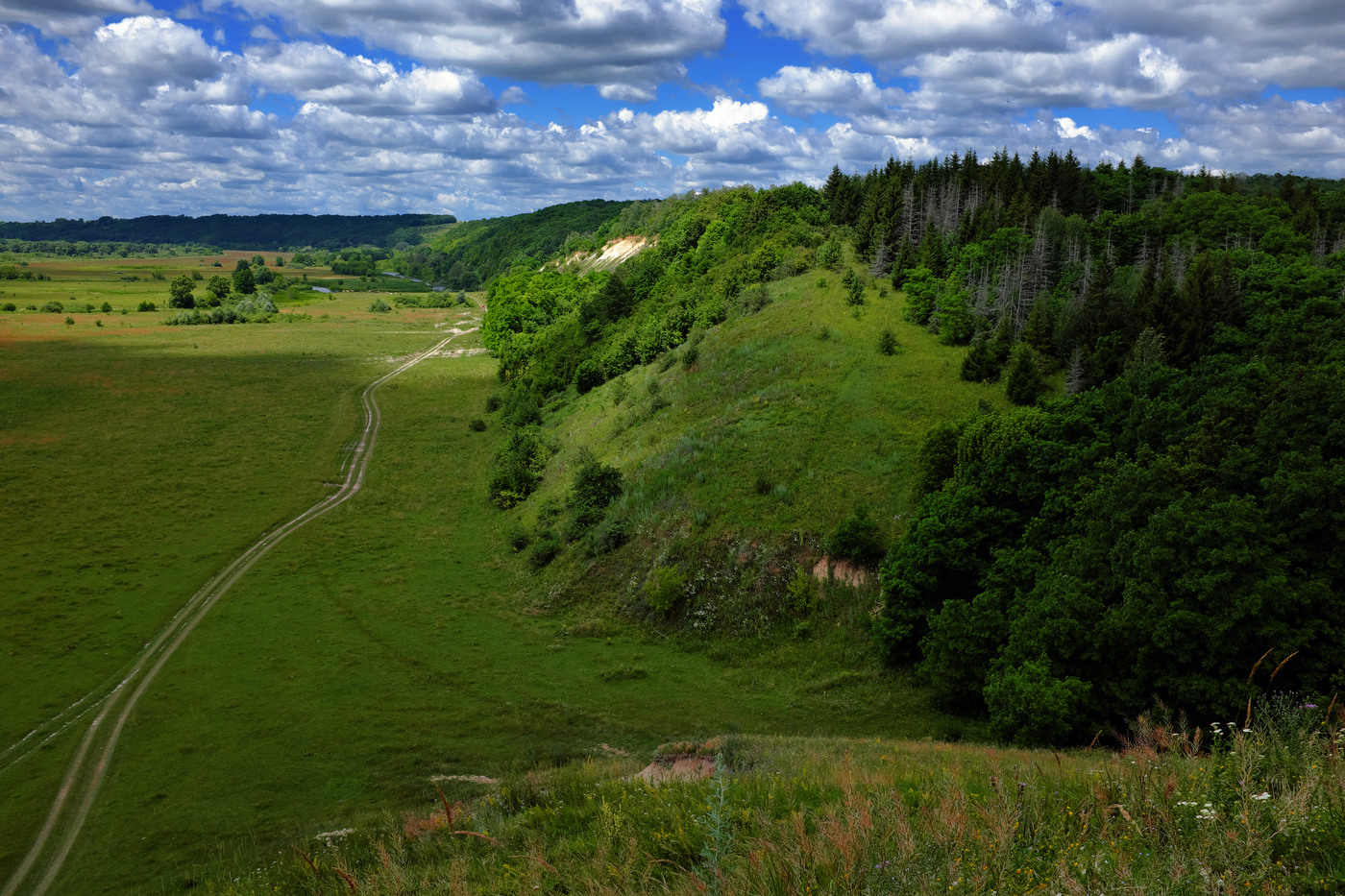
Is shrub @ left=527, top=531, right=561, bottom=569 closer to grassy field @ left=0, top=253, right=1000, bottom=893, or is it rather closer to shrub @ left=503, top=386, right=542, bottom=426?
grassy field @ left=0, top=253, right=1000, bottom=893

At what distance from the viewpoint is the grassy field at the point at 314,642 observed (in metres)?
21.4

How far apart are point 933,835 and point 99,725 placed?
95.9 ft

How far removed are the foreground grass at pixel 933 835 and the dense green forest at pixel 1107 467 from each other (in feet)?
18.4

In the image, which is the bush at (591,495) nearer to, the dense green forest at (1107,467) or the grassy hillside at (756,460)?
the dense green forest at (1107,467)

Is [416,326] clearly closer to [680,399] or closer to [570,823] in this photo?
[680,399]

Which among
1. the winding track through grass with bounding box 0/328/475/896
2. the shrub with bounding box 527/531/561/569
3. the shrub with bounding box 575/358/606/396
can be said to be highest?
the shrub with bounding box 575/358/606/396

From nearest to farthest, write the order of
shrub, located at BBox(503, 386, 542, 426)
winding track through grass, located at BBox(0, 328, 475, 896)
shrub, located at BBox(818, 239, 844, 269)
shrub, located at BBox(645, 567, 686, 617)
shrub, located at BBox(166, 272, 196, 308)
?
1. winding track through grass, located at BBox(0, 328, 475, 896)
2. shrub, located at BBox(645, 567, 686, 617)
3. shrub, located at BBox(503, 386, 542, 426)
4. shrub, located at BBox(818, 239, 844, 269)
5. shrub, located at BBox(166, 272, 196, 308)

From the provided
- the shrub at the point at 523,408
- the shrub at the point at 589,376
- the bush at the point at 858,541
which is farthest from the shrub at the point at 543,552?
the shrub at the point at 589,376

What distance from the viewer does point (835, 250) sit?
72.5 m

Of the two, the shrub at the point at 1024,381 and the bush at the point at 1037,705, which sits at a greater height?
the shrub at the point at 1024,381

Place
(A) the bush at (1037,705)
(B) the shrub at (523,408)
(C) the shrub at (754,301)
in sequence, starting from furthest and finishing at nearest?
(B) the shrub at (523,408) → (C) the shrub at (754,301) → (A) the bush at (1037,705)

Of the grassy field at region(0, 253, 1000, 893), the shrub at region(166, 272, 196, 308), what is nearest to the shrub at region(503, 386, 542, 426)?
the grassy field at region(0, 253, 1000, 893)

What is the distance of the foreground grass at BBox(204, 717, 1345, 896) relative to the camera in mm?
6359

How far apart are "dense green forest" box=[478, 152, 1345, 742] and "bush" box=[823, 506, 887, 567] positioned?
0.24 metres
